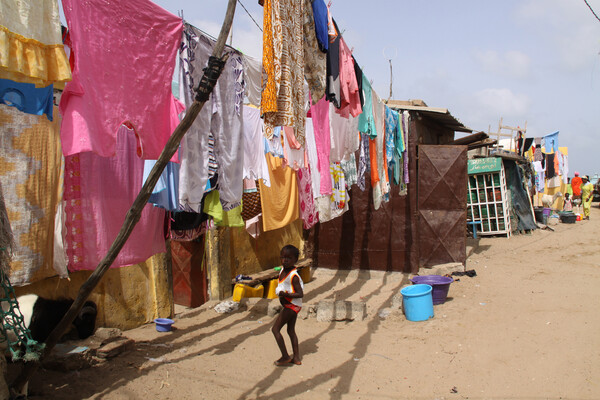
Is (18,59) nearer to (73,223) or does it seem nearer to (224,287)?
(73,223)

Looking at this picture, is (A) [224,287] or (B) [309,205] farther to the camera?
(A) [224,287]

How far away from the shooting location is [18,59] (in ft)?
6.88

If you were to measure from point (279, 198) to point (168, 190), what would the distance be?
282cm

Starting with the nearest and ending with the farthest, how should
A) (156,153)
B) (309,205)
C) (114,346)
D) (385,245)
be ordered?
(156,153)
(114,346)
(309,205)
(385,245)

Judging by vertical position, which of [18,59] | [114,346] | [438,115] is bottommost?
[114,346]

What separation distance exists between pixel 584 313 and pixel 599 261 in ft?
14.7

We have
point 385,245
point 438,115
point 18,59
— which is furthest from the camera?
point 438,115

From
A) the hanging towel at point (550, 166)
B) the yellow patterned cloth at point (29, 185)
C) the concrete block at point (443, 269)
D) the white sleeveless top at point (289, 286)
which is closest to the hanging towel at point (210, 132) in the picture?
the white sleeveless top at point (289, 286)

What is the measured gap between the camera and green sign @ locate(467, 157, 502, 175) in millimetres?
11945

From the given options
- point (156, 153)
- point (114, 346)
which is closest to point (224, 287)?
point (114, 346)

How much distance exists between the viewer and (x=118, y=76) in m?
2.64

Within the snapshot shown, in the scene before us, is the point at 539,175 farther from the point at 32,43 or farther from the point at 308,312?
the point at 32,43

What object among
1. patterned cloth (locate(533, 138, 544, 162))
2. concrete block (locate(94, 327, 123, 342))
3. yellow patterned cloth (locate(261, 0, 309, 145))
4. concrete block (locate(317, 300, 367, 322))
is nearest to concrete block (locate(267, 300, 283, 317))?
concrete block (locate(317, 300, 367, 322))

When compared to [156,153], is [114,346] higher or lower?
lower
